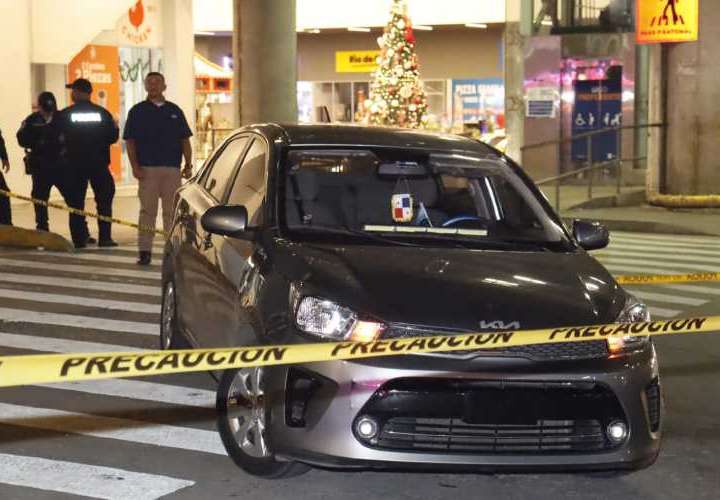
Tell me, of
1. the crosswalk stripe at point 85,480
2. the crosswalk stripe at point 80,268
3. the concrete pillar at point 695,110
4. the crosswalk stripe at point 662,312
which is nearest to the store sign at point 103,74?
the concrete pillar at point 695,110

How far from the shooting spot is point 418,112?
98.5ft

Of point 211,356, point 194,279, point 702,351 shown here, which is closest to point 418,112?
point 702,351

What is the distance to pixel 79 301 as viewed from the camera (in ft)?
37.6

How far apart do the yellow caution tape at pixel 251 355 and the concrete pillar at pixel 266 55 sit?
47.8ft

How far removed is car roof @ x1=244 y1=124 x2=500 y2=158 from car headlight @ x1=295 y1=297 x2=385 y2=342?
5.22 feet

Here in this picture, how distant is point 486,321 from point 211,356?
46.8 inches

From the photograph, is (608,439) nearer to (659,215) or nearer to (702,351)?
(702,351)

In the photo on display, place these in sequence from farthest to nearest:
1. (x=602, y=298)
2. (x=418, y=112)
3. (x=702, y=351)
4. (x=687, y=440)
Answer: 1. (x=418, y=112)
2. (x=702, y=351)
3. (x=687, y=440)
4. (x=602, y=298)

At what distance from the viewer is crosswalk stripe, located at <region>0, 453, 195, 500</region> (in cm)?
602

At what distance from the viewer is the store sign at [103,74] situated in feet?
79.5

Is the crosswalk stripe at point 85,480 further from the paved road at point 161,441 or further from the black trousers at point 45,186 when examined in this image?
the black trousers at point 45,186

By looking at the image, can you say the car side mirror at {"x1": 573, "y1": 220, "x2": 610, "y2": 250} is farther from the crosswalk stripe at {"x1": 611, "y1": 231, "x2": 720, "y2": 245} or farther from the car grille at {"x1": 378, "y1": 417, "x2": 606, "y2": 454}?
the crosswalk stripe at {"x1": 611, "y1": 231, "x2": 720, "y2": 245}

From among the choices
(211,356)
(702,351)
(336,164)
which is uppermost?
(336,164)

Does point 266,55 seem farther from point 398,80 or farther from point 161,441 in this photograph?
point 161,441
